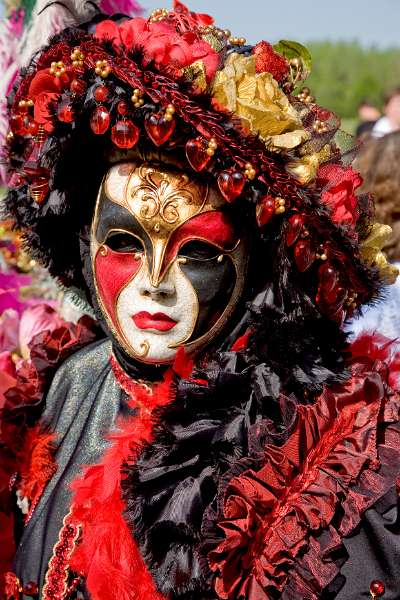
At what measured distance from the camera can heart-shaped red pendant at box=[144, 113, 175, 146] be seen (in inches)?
69.1

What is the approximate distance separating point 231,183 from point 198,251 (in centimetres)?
21

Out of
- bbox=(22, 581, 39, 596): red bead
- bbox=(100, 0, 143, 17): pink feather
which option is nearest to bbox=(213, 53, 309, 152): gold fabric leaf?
bbox=(100, 0, 143, 17): pink feather

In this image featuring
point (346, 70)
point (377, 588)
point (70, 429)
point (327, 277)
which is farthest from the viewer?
point (346, 70)

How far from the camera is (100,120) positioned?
5.94 ft

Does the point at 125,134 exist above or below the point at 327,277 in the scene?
above

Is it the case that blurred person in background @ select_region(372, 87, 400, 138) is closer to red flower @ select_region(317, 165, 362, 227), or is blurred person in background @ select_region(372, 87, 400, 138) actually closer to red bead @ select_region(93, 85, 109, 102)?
red flower @ select_region(317, 165, 362, 227)

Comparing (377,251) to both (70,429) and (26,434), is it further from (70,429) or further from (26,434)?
(26,434)

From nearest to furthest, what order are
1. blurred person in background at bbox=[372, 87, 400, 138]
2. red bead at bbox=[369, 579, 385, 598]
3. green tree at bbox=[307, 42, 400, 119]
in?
red bead at bbox=[369, 579, 385, 598], blurred person in background at bbox=[372, 87, 400, 138], green tree at bbox=[307, 42, 400, 119]

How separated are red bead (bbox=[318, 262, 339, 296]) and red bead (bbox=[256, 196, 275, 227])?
17 cm

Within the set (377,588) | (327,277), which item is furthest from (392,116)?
(377,588)

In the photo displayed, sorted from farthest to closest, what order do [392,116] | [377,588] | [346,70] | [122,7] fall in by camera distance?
[346,70]
[392,116]
[122,7]
[377,588]

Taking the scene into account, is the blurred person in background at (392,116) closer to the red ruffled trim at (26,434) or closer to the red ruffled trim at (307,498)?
the red ruffled trim at (26,434)

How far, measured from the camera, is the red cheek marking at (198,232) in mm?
1876

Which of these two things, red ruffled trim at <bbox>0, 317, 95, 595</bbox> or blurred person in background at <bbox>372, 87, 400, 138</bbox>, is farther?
blurred person in background at <bbox>372, 87, 400, 138</bbox>
